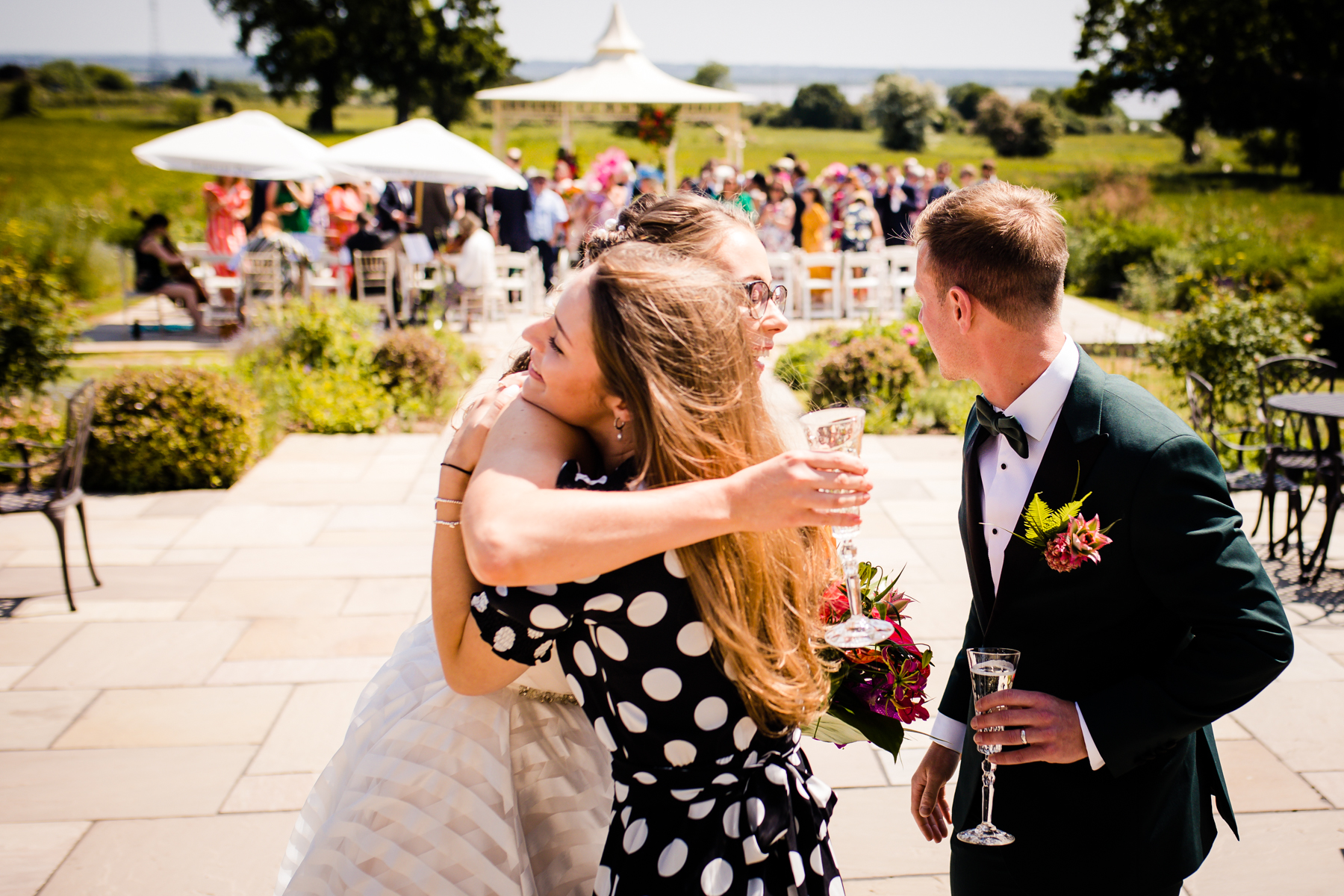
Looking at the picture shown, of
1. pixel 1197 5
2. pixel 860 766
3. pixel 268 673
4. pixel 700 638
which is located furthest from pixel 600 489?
pixel 1197 5

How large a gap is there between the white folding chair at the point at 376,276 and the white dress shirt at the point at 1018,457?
1093 centimetres

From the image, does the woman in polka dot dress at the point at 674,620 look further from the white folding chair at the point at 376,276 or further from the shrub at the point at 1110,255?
the shrub at the point at 1110,255

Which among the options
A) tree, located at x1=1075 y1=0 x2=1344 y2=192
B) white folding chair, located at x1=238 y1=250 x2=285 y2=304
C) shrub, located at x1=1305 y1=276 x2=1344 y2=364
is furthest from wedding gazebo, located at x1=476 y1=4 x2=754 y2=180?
tree, located at x1=1075 y1=0 x2=1344 y2=192

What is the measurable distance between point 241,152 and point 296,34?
55.4 meters

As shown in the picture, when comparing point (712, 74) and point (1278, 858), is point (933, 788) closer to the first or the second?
point (1278, 858)

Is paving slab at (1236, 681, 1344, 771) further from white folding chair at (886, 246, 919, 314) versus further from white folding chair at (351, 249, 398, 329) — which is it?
white folding chair at (351, 249, 398, 329)

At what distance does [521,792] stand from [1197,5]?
1819 inches

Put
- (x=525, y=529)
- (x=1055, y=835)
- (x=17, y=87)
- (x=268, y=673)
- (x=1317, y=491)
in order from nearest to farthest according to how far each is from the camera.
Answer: (x=525, y=529) < (x=1055, y=835) < (x=268, y=673) < (x=1317, y=491) < (x=17, y=87)

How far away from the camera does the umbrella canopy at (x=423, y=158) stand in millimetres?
12031

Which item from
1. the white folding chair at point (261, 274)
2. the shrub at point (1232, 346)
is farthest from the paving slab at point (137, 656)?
the white folding chair at point (261, 274)

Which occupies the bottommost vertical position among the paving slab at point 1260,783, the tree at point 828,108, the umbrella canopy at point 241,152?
the paving slab at point 1260,783

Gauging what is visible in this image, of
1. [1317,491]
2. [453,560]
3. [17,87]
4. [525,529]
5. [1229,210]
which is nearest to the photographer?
[525,529]

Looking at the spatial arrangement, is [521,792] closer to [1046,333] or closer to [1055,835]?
[1055,835]

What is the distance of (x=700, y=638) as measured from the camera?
1.32 metres
